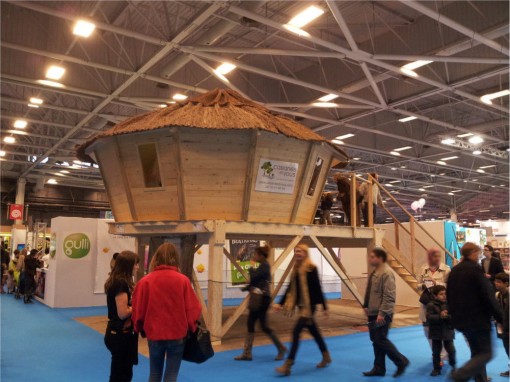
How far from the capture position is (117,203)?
10930mm

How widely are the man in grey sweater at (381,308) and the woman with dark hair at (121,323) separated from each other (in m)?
3.47

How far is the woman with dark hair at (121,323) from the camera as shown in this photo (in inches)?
177

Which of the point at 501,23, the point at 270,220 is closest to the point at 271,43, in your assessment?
the point at 501,23

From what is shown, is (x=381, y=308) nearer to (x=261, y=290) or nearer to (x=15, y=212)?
(x=261, y=290)

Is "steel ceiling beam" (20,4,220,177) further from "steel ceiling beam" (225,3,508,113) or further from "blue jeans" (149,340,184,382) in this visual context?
"blue jeans" (149,340,184,382)

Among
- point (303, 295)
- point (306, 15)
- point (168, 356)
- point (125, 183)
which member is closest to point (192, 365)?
point (303, 295)

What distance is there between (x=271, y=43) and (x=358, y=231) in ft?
26.2

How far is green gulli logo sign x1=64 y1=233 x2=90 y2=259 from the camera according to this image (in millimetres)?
14656

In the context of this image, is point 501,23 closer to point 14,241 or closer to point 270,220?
point 270,220

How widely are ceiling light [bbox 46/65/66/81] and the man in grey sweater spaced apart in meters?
13.0

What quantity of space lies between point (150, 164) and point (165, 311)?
19.8 feet

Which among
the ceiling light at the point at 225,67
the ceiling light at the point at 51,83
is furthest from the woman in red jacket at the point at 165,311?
the ceiling light at the point at 51,83

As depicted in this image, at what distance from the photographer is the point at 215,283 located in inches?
352

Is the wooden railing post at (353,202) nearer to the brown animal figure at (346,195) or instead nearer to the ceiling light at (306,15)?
the brown animal figure at (346,195)
